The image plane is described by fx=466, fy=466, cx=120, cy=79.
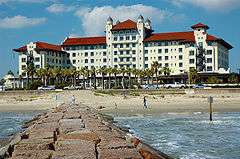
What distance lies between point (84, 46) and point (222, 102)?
88851 mm

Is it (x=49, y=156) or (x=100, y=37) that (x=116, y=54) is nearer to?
(x=100, y=37)

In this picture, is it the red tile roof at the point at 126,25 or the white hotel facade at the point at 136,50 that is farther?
the red tile roof at the point at 126,25

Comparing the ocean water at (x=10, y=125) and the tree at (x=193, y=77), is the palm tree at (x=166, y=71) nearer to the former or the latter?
the tree at (x=193, y=77)

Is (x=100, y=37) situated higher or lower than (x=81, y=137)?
higher

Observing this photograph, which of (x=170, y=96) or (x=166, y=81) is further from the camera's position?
(x=166, y=81)

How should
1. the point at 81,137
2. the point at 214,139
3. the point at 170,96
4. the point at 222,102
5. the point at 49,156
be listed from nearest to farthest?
the point at 49,156
the point at 81,137
the point at 214,139
the point at 222,102
the point at 170,96

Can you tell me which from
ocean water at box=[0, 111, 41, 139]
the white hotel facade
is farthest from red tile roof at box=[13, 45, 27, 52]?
ocean water at box=[0, 111, 41, 139]

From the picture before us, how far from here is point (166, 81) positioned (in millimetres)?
122750

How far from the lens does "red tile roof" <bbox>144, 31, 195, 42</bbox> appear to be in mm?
135025

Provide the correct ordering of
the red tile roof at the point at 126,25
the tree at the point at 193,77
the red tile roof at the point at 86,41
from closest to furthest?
1. the tree at the point at 193,77
2. the red tile roof at the point at 126,25
3. the red tile roof at the point at 86,41

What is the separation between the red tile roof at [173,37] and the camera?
135025 millimetres

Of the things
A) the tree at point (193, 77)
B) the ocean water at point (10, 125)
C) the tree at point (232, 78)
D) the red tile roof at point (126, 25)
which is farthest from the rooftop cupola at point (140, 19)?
the ocean water at point (10, 125)

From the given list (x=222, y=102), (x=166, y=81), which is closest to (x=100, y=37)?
(x=166, y=81)

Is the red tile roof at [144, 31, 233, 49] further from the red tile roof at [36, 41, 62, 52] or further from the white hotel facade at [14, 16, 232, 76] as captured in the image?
the red tile roof at [36, 41, 62, 52]
